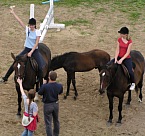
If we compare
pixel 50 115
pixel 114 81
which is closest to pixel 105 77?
pixel 114 81

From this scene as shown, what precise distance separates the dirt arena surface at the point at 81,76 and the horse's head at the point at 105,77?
1.00m

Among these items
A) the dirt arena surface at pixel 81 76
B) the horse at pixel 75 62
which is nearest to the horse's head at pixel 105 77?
the dirt arena surface at pixel 81 76

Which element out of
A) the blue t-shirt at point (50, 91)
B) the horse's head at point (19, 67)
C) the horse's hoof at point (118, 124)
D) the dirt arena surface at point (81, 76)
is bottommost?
the horse's hoof at point (118, 124)

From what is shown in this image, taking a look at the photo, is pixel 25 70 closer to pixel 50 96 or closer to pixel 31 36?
pixel 31 36

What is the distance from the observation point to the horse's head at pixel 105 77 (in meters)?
7.45

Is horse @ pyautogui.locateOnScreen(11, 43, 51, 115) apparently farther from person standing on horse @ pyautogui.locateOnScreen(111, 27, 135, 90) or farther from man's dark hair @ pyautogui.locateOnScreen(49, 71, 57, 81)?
person standing on horse @ pyautogui.locateOnScreen(111, 27, 135, 90)

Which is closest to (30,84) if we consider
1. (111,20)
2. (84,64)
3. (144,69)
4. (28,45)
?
(28,45)

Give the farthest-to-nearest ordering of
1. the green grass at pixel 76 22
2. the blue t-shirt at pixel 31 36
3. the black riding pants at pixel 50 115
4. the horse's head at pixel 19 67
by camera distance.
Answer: the green grass at pixel 76 22
the blue t-shirt at pixel 31 36
the horse's head at pixel 19 67
the black riding pants at pixel 50 115

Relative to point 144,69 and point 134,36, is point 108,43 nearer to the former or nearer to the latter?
point 134,36

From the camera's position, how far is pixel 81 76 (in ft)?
34.3

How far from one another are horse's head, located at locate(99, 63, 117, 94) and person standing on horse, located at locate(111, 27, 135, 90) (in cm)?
31

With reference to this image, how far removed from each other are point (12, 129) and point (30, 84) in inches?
40.8

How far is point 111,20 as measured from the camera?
582 inches

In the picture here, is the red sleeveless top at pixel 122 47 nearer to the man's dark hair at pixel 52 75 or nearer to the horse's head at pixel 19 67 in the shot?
the man's dark hair at pixel 52 75
